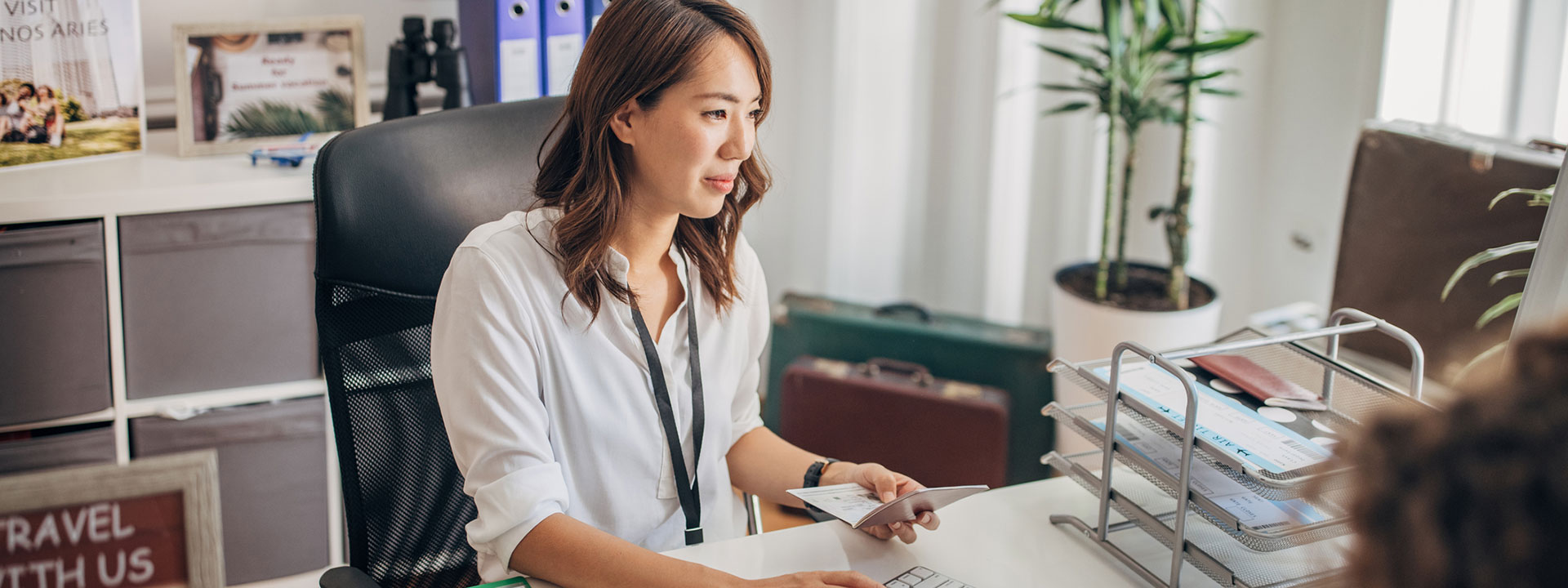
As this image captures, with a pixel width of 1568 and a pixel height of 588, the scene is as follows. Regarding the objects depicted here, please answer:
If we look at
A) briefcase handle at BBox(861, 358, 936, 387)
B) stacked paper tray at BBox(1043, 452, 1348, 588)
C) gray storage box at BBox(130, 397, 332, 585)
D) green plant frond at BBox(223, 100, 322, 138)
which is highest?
green plant frond at BBox(223, 100, 322, 138)

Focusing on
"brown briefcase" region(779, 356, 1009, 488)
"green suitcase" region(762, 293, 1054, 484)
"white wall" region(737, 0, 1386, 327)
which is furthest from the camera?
"white wall" region(737, 0, 1386, 327)

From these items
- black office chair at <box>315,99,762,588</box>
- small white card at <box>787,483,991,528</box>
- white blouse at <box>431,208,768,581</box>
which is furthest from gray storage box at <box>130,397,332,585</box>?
small white card at <box>787,483,991,528</box>

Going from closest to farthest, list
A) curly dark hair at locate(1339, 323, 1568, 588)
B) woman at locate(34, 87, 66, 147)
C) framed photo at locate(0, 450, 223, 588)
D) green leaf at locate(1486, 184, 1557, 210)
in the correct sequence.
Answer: curly dark hair at locate(1339, 323, 1568, 588) → green leaf at locate(1486, 184, 1557, 210) → framed photo at locate(0, 450, 223, 588) → woman at locate(34, 87, 66, 147)

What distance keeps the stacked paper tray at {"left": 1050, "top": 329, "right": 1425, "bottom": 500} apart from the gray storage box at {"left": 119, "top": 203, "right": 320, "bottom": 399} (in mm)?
1361

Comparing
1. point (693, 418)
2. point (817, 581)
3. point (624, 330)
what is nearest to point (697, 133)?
point (624, 330)

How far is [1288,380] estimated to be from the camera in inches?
48.2

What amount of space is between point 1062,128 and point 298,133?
175 cm

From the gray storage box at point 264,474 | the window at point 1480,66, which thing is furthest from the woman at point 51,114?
the window at point 1480,66

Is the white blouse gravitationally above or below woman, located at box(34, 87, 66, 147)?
below

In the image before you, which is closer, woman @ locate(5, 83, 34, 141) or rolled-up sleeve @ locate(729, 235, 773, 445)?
rolled-up sleeve @ locate(729, 235, 773, 445)

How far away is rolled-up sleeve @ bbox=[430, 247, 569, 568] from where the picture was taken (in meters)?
1.07

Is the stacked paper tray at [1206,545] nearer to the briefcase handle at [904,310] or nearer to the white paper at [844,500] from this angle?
the white paper at [844,500]

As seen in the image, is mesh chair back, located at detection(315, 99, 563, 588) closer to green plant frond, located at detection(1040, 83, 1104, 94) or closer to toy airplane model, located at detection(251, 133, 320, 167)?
toy airplane model, located at detection(251, 133, 320, 167)

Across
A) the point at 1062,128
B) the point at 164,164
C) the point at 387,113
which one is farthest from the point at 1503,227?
the point at 164,164
